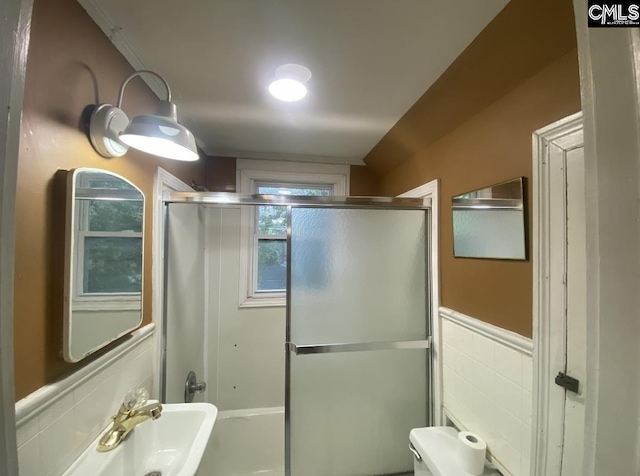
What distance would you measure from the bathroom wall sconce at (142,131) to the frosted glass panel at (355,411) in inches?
51.8

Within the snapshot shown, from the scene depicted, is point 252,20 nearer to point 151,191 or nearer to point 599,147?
point 151,191

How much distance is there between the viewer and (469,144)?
126 centimetres

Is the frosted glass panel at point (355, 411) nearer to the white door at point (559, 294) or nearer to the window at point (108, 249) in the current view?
the white door at point (559, 294)

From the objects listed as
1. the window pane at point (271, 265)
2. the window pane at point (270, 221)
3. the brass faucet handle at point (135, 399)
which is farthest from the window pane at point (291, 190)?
the brass faucet handle at point (135, 399)

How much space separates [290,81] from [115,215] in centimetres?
91

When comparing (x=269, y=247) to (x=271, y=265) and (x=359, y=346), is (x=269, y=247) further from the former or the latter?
(x=359, y=346)

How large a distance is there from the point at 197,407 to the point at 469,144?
1.86m

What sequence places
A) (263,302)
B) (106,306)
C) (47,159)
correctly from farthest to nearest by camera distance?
(263,302) < (106,306) < (47,159)

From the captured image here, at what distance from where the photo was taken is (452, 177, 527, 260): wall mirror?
3.24 ft

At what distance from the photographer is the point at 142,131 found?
0.82 metres

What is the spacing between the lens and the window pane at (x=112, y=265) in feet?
2.80

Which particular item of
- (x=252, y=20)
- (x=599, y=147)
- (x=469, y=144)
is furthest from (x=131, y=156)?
(x=469, y=144)

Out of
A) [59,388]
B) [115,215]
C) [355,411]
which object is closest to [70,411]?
[59,388]

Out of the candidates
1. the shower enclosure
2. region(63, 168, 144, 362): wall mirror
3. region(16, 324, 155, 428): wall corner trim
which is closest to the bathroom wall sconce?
region(63, 168, 144, 362): wall mirror
